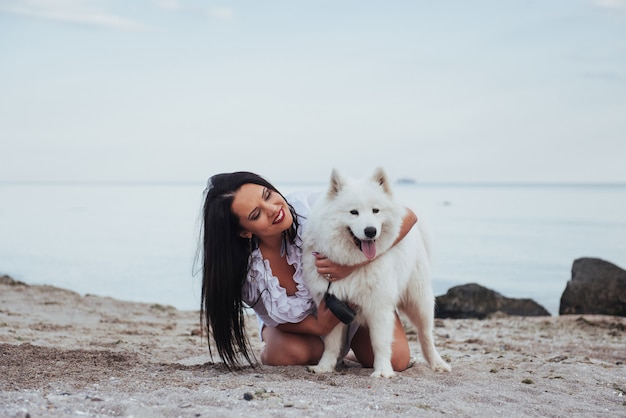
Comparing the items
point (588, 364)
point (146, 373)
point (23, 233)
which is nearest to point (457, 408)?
point (146, 373)

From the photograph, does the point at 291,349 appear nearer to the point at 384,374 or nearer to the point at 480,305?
the point at 384,374

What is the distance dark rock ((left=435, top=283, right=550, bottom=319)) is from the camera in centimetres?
789

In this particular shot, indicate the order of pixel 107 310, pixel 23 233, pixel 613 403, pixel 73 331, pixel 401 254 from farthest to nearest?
pixel 23 233, pixel 107 310, pixel 73 331, pixel 401 254, pixel 613 403

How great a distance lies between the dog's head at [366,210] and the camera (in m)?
3.53

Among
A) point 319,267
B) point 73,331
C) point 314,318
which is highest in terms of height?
point 319,267

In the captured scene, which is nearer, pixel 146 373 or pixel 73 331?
pixel 146 373

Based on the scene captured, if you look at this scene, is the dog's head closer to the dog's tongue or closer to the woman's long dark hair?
the dog's tongue

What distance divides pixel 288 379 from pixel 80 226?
19.4m

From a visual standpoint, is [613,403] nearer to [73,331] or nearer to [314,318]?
[314,318]

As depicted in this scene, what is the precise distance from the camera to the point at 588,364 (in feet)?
15.2

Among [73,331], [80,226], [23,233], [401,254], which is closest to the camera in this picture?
[401,254]

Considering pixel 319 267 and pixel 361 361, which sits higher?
pixel 319 267

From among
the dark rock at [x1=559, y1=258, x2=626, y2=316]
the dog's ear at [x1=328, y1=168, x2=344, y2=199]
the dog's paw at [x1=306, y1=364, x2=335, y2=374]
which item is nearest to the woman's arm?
the dog's ear at [x1=328, y1=168, x2=344, y2=199]

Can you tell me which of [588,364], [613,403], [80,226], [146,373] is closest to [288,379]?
[146,373]
